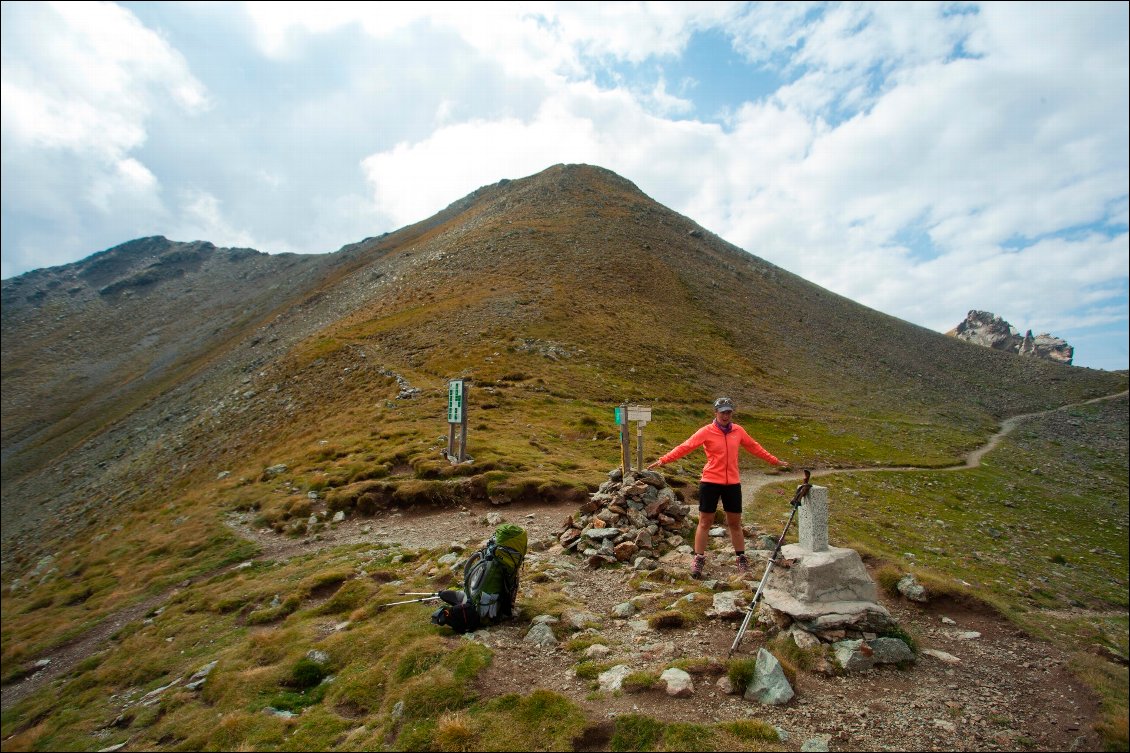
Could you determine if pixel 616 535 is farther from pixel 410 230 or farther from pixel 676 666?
pixel 410 230

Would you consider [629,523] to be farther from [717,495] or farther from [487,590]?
[487,590]

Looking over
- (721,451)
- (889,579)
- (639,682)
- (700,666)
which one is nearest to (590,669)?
(639,682)

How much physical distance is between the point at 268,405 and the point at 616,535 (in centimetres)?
3813

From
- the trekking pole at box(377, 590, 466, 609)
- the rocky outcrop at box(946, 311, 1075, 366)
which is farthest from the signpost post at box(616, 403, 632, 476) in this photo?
the rocky outcrop at box(946, 311, 1075, 366)

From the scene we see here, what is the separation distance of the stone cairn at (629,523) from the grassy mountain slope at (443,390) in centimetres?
564

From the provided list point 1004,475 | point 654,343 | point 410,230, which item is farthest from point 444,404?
point 410,230

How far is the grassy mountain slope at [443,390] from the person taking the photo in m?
22.5

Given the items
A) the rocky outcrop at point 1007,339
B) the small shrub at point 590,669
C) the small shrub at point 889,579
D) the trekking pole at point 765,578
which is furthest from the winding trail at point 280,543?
the rocky outcrop at point 1007,339

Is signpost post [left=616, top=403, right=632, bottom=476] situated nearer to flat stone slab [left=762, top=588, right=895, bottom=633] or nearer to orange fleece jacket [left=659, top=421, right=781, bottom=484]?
orange fleece jacket [left=659, top=421, right=781, bottom=484]

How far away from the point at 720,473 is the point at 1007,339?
197 metres

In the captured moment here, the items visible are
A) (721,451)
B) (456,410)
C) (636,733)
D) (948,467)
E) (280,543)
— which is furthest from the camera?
(948,467)

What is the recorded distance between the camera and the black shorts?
452 inches

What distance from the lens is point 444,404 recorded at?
3478 centimetres

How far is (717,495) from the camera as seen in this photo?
38.0ft
